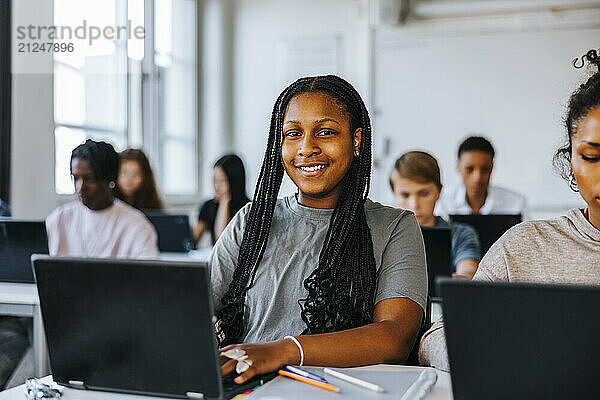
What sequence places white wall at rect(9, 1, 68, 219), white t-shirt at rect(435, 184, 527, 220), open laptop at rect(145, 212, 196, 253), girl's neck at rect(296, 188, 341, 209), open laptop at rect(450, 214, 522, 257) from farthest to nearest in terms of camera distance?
white t-shirt at rect(435, 184, 527, 220) < white wall at rect(9, 1, 68, 219) < open laptop at rect(145, 212, 196, 253) < open laptop at rect(450, 214, 522, 257) < girl's neck at rect(296, 188, 341, 209)

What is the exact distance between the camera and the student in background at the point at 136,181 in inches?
167

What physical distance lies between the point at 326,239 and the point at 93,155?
1503 mm

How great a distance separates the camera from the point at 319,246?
1565 mm

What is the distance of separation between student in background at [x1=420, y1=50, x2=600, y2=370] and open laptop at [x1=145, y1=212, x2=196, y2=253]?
2439mm

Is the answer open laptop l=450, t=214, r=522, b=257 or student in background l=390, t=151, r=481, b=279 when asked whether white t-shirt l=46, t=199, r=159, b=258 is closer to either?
student in background l=390, t=151, r=481, b=279

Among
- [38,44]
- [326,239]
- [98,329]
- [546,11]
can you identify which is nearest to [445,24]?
[546,11]

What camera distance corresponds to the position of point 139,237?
278 centimetres

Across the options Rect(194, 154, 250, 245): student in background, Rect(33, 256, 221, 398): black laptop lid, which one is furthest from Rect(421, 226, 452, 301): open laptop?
Rect(194, 154, 250, 245): student in background

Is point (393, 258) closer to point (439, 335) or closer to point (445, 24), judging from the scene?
point (439, 335)

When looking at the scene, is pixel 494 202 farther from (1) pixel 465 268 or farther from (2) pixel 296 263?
(2) pixel 296 263

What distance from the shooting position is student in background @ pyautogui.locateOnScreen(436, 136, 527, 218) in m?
3.80

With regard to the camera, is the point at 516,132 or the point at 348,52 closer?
the point at 516,132

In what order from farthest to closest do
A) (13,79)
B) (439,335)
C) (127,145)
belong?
1. (127,145)
2. (13,79)
3. (439,335)

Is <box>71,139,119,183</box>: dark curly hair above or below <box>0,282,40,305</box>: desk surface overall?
above
